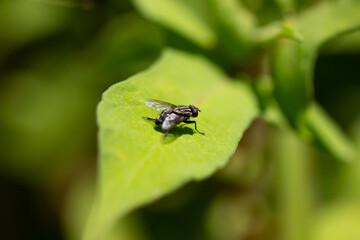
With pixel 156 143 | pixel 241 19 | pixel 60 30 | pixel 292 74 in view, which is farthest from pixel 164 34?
pixel 60 30

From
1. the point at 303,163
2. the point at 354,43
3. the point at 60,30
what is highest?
the point at 354,43

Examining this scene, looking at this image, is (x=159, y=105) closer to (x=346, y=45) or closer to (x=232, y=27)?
(x=232, y=27)

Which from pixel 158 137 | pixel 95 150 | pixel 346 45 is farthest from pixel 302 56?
pixel 95 150

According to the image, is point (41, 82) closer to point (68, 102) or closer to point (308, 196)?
point (68, 102)

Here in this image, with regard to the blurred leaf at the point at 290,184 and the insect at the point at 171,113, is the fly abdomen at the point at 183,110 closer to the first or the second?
the insect at the point at 171,113

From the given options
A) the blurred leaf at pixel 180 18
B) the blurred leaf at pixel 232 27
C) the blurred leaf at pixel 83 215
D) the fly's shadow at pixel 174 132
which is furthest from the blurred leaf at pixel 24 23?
the fly's shadow at pixel 174 132

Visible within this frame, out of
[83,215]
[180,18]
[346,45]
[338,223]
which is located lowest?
[83,215]
